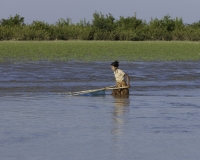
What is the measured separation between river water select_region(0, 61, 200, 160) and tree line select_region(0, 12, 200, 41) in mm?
34832

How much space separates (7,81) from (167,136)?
32.6ft

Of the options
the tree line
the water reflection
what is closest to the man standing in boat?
the water reflection

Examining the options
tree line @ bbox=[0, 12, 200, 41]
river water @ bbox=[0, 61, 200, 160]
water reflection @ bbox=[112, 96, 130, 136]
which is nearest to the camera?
river water @ bbox=[0, 61, 200, 160]

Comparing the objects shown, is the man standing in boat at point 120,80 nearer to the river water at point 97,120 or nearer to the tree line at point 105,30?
the river water at point 97,120

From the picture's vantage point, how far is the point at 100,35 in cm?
5753

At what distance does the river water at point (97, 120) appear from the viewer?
8.95m

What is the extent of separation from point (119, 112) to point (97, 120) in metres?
1.12

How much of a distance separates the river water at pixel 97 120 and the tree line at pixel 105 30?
34832mm

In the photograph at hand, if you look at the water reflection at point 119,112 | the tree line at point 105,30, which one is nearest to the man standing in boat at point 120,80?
the water reflection at point 119,112

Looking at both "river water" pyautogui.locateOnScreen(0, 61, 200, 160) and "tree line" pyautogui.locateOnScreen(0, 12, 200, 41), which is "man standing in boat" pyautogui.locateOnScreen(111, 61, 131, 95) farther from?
Answer: "tree line" pyautogui.locateOnScreen(0, 12, 200, 41)

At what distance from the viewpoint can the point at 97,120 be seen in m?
11.5

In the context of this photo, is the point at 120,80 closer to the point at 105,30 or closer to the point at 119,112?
the point at 119,112

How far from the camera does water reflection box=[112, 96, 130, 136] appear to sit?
1057cm

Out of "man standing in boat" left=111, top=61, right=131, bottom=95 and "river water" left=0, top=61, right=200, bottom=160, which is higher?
"man standing in boat" left=111, top=61, right=131, bottom=95
